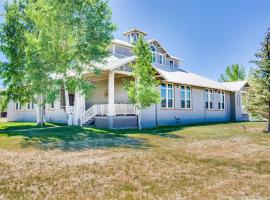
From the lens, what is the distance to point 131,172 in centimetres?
650

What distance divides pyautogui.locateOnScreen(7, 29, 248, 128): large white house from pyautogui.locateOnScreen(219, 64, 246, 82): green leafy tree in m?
26.0

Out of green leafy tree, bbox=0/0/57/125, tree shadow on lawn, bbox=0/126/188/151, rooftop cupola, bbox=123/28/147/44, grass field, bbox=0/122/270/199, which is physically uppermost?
rooftop cupola, bbox=123/28/147/44

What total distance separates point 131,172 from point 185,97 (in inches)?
739

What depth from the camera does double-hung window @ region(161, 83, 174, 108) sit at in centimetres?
2203

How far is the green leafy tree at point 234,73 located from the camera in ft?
191

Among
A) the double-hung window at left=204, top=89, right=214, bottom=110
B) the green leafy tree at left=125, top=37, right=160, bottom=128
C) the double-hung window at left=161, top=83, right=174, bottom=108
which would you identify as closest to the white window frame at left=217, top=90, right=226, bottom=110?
the double-hung window at left=204, top=89, right=214, bottom=110

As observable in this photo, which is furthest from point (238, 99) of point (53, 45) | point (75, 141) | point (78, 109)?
point (75, 141)

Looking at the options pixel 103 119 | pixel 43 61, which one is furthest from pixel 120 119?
pixel 43 61

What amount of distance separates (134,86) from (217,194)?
1318cm

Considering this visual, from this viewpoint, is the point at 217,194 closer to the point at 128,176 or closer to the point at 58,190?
the point at 128,176

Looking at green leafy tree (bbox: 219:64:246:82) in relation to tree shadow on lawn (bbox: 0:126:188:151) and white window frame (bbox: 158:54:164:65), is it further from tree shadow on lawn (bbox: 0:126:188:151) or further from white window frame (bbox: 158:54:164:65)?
tree shadow on lawn (bbox: 0:126:188:151)

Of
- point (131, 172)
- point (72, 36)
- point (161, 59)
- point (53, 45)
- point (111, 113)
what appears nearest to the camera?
point (131, 172)

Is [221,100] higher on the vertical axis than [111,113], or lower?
higher

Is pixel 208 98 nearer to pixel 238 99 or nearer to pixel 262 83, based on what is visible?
pixel 238 99
